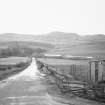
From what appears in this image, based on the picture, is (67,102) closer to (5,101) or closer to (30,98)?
(30,98)

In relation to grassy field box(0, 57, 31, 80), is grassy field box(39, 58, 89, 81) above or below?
above

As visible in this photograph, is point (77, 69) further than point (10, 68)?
No

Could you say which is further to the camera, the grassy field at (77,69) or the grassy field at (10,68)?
the grassy field at (10,68)

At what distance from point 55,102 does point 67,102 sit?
83 cm

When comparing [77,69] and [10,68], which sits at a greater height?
[77,69]

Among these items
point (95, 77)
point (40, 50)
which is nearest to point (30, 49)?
point (40, 50)

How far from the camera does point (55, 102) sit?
1395 centimetres

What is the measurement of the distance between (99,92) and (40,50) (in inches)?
6442

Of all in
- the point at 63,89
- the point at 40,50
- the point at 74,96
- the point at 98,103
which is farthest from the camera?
the point at 40,50

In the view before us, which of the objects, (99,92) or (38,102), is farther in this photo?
(99,92)

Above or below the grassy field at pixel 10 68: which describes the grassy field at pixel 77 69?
above

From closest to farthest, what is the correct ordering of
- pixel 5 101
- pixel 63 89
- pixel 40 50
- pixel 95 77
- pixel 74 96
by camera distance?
pixel 5 101 → pixel 74 96 → pixel 63 89 → pixel 95 77 → pixel 40 50

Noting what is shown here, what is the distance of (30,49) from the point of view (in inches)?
7087

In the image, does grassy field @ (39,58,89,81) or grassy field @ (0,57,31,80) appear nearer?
grassy field @ (39,58,89,81)
